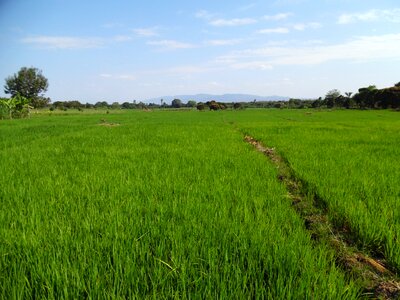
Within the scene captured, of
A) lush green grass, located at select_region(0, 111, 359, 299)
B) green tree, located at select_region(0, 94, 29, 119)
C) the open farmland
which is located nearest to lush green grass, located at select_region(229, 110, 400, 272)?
the open farmland

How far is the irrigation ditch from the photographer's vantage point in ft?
7.09

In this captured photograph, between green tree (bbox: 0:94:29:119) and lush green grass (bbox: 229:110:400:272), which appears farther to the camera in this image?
green tree (bbox: 0:94:29:119)

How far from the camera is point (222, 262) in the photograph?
2107 millimetres

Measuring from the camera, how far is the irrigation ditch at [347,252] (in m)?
2.16

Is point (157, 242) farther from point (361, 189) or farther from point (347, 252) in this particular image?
point (361, 189)

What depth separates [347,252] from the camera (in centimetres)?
265

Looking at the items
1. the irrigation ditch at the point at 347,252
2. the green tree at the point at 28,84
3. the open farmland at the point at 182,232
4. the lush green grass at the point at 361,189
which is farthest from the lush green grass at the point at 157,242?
the green tree at the point at 28,84

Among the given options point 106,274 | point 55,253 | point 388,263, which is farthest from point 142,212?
point 388,263

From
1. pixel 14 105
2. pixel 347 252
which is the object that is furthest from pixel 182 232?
pixel 14 105

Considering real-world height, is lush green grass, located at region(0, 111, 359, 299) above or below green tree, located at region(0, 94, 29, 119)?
below

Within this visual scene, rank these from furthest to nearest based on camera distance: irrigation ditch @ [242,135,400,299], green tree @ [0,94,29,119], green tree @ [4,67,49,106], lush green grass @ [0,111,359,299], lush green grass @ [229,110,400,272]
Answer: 1. green tree @ [4,67,49,106]
2. green tree @ [0,94,29,119]
3. lush green grass @ [229,110,400,272]
4. irrigation ditch @ [242,135,400,299]
5. lush green grass @ [0,111,359,299]

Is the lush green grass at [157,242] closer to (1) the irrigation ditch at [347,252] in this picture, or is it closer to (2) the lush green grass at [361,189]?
(1) the irrigation ditch at [347,252]

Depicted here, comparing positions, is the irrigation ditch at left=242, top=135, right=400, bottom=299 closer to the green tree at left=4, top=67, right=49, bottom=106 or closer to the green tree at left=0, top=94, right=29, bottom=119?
the green tree at left=0, top=94, right=29, bottom=119

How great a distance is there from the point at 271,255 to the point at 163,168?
3689mm
